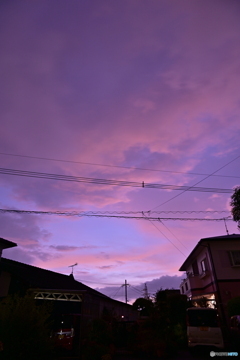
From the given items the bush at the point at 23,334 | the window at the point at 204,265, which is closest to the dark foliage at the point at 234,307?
the window at the point at 204,265

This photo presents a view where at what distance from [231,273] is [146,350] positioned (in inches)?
469

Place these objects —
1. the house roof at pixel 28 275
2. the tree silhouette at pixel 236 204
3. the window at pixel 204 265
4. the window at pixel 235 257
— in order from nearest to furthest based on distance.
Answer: the tree silhouette at pixel 236 204
the house roof at pixel 28 275
the window at pixel 235 257
the window at pixel 204 265

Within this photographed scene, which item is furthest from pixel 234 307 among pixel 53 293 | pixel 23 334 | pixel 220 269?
pixel 23 334

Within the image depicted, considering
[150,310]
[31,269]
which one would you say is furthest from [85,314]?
[31,269]

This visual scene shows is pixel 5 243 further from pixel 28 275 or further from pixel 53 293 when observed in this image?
pixel 28 275

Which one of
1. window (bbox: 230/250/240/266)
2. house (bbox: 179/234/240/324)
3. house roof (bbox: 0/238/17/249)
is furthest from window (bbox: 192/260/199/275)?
house roof (bbox: 0/238/17/249)

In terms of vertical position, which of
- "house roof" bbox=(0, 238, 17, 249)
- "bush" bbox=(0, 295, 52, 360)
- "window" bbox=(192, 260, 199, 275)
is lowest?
"bush" bbox=(0, 295, 52, 360)

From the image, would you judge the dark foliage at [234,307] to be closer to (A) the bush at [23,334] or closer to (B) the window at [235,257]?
(B) the window at [235,257]

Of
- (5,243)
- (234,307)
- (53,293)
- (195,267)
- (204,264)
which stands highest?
(195,267)

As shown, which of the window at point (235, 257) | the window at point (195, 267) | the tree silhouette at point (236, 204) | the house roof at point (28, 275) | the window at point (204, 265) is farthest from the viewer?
the window at point (195, 267)

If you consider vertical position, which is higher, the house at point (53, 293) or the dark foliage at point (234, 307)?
the house at point (53, 293)

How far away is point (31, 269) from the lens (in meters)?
24.7

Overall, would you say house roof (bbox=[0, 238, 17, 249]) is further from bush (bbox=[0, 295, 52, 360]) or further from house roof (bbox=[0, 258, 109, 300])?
bush (bbox=[0, 295, 52, 360])

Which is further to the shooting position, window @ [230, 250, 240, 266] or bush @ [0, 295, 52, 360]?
window @ [230, 250, 240, 266]
